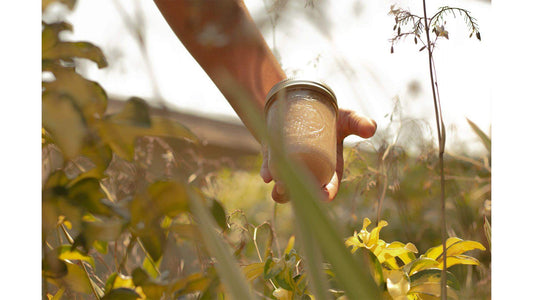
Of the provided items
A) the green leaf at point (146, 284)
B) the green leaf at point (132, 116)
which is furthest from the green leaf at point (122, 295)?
the green leaf at point (132, 116)

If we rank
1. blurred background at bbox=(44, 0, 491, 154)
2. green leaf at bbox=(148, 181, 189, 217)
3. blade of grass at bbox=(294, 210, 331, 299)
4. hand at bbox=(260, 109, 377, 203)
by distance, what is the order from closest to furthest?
blade of grass at bbox=(294, 210, 331, 299) < green leaf at bbox=(148, 181, 189, 217) < hand at bbox=(260, 109, 377, 203) < blurred background at bbox=(44, 0, 491, 154)

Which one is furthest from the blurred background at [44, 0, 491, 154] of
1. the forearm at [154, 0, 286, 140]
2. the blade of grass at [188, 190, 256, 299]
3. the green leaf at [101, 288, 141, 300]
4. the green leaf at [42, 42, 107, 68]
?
the blade of grass at [188, 190, 256, 299]

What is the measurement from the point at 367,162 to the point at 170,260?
297 millimetres

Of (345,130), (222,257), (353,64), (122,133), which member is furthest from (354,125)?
(222,257)

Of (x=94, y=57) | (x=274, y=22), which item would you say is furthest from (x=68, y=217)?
(x=274, y=22)

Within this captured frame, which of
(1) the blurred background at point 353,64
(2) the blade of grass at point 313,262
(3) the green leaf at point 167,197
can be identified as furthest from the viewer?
(1) the blurred background at point 353,64

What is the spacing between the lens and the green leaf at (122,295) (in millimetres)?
323

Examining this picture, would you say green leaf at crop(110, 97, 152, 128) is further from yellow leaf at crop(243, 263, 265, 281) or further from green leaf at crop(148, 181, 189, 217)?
yellow leaf at crop(243, 263, 265, 281)

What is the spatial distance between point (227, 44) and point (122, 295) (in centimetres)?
28

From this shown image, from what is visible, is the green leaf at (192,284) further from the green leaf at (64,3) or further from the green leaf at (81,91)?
the green leaf at (64,3)

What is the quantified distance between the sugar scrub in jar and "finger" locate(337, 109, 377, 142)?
7cm

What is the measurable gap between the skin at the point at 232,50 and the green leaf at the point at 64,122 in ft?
0.52

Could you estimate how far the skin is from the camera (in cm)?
46

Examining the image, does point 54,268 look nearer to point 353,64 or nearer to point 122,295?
point 122,295
